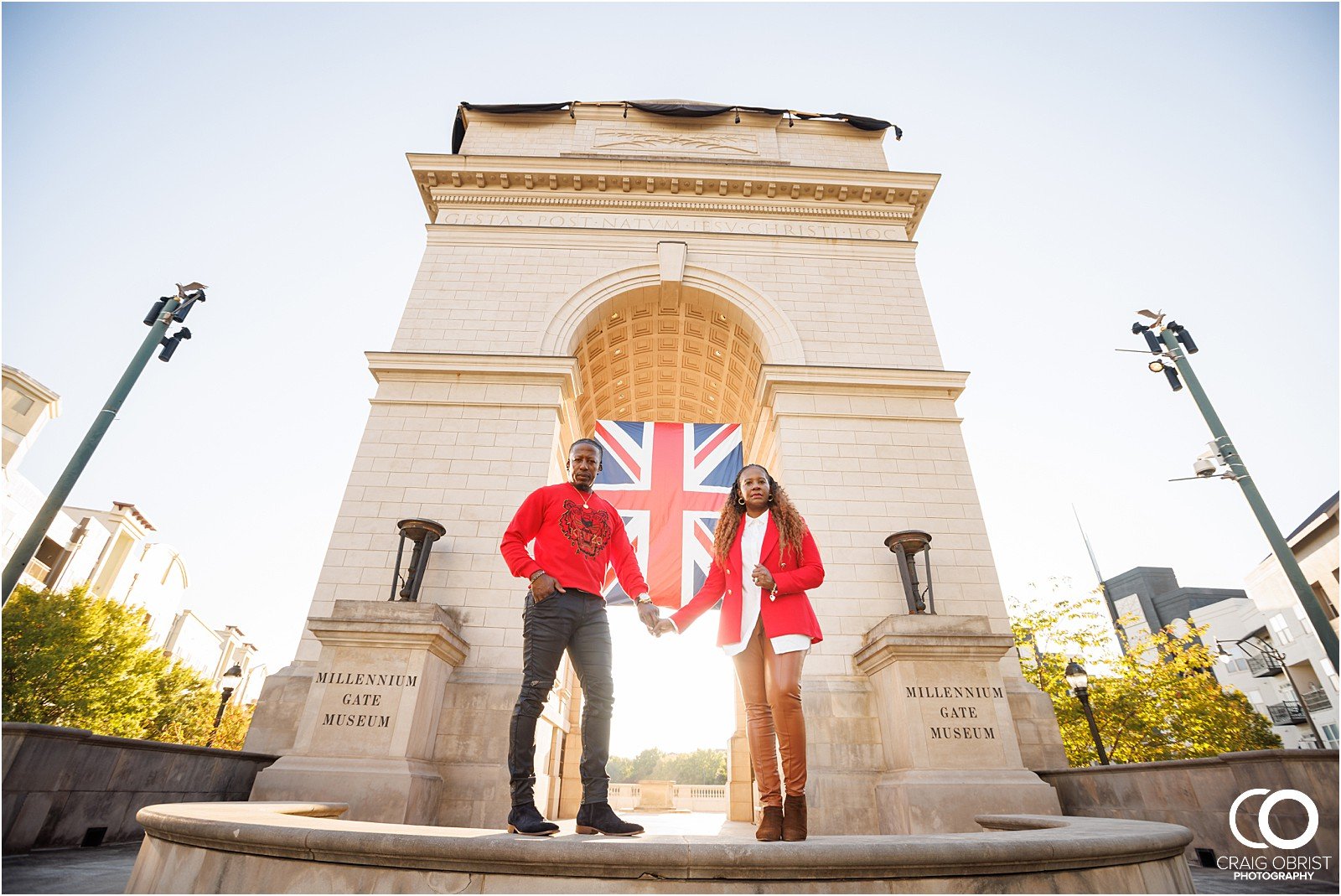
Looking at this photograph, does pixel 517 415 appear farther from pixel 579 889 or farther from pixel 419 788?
pixel 579 889

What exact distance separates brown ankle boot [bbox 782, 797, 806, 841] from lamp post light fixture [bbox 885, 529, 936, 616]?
5531mm

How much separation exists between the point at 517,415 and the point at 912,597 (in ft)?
22.6

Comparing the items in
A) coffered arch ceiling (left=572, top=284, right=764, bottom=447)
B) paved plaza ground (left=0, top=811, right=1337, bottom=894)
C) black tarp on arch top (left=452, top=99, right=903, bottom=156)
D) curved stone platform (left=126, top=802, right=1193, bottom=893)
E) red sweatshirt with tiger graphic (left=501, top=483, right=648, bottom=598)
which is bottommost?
→ paved plaza ground (left=0, top=811, right=1337, bottom=894)

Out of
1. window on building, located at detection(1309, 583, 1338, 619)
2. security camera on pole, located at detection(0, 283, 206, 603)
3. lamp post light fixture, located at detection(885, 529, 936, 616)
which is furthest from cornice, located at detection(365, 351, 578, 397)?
window on building, located at detection(1309, 583, 1338, 619)

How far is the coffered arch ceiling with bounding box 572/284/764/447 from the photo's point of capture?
41.9 feet

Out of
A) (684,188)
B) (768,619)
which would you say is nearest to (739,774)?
(768,619)

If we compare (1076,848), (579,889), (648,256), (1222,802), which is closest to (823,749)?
(1222,802)

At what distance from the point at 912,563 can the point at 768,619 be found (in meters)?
5.62

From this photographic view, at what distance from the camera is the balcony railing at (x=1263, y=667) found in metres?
36.9

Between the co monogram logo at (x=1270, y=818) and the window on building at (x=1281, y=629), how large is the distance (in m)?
38.4

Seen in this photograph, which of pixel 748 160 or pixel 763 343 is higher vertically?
pixel 748 160

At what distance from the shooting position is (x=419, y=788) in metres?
6.43

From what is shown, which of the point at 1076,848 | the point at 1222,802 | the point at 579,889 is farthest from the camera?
the point at 1222,802

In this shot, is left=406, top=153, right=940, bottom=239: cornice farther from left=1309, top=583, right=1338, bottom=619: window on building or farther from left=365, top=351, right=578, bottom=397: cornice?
left=1309, top=583, right=1338, bottom=619: window on building
